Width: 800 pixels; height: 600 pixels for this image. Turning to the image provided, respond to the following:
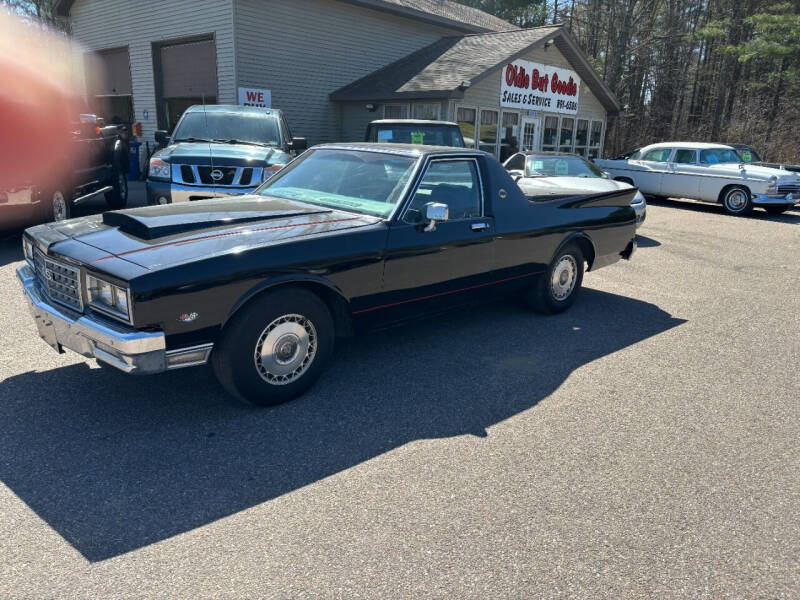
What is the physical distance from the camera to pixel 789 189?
14758 mm

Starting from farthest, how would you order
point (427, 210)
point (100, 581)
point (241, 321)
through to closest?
point (427, 210)
point (241, 321)
point (100, 581)

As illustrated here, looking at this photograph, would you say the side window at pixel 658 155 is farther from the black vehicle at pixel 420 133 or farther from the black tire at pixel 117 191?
the black tire at pixel 117 191

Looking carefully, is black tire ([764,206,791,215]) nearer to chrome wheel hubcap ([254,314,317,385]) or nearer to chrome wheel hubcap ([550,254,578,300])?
chrome wheel hubcap ([550,254,578,300])

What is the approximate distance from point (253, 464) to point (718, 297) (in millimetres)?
6134

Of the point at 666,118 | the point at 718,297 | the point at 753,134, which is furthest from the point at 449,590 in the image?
the point at 666,118

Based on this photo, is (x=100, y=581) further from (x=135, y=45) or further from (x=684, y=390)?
(x=135, y=45)

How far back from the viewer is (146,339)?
10.6ft

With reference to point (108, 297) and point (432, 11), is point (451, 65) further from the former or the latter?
point (108, 297)

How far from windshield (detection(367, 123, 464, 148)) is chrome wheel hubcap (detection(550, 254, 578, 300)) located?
19.2ft

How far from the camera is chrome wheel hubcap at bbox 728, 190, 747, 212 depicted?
15.1 meters

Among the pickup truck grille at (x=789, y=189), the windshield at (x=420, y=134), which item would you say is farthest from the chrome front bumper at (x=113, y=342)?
the pickup truck grille at (x=789, y=189)

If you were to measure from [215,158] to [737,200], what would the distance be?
12.8 meters

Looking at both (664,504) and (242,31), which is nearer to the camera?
(664,504)

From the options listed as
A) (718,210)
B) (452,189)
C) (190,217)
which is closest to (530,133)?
(718,210)
